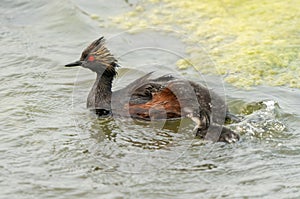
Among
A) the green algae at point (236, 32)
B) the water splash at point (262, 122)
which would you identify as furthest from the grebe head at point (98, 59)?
the water splash at point (262, 122)

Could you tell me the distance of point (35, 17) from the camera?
9656mm

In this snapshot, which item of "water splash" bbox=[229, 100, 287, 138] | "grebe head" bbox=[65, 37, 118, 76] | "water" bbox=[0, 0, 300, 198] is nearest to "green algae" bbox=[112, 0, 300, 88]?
"water" bbox=[0, 0, 300, 198]

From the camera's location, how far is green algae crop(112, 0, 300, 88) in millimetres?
7734

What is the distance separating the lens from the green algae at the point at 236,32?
773 centimetres

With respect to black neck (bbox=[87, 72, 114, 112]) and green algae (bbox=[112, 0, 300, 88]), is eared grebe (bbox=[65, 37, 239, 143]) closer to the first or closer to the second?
black neck (bbox=[87, 72, 114, 112])

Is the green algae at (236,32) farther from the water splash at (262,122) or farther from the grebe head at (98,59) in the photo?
the grebe head at (98,59)

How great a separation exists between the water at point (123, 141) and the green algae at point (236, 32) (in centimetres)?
27

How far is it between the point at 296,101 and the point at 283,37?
1.67m

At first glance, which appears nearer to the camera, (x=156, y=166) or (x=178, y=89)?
(x=156, y=166)

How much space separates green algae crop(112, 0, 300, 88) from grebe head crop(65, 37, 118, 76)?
1246 mm

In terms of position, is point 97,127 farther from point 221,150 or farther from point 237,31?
point 237,31

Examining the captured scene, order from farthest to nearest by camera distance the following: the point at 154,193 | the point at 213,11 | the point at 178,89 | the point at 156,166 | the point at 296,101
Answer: the point at 213,11, the point at 296,101, the point at 178,89, the point at 156,166, the point at 154,193

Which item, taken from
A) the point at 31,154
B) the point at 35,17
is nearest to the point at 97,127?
the point at 31,154

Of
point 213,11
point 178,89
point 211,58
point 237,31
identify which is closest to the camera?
point 178,89
